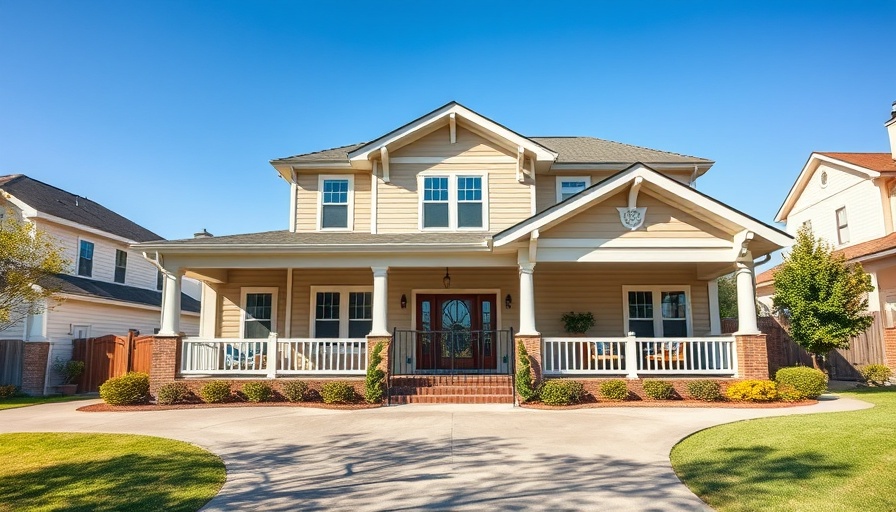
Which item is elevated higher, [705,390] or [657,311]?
[657,311]

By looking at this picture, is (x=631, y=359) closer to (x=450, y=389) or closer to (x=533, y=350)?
(x=533, y=350)

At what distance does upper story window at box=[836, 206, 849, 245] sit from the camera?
72.5 feet

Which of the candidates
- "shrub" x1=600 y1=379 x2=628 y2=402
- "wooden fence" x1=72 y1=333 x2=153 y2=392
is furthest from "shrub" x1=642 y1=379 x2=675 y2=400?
"wooden fence" x1=72 y1=333 x2=153 y2=392

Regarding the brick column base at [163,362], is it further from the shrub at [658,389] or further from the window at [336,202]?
the shrub at [658,389]

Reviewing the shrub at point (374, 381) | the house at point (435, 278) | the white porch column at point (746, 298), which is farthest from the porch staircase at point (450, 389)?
the white porch column at point (746, 298)

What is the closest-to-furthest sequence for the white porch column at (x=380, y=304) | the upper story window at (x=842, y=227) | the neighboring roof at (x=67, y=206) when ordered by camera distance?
1. the white porch column at (x=380, y=304)
2. the neighboring roof at (x=67, y=206)
3. the upper story window at (x=842, y=227)

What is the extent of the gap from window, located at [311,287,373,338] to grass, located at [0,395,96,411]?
289 inches

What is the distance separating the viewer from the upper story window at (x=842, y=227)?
22109mm

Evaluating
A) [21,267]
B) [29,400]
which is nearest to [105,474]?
[21,267]

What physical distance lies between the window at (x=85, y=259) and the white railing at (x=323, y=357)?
1057 centimetres

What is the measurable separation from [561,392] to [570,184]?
645 cm

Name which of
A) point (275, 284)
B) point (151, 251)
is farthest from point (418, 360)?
point (151, 251)

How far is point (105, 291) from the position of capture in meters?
20.8

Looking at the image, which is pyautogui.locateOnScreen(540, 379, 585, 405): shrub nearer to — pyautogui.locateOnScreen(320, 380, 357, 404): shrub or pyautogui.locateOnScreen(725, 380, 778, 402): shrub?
pyautogui.locateOnScreen(725, 380, 778, 402): shrub
